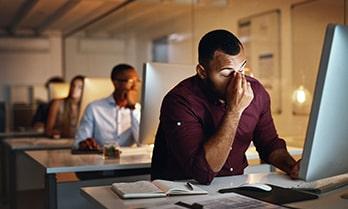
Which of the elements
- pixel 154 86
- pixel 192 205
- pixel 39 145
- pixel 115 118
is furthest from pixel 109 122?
pixel 192 205

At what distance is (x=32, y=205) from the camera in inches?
154

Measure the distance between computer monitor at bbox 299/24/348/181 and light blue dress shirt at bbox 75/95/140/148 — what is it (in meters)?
2.09

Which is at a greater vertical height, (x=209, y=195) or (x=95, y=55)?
(x=95, y=55)

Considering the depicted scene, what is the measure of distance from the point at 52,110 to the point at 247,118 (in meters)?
3.23

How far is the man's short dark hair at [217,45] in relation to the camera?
177 cm

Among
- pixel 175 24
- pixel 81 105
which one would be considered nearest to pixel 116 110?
pixel 81 105

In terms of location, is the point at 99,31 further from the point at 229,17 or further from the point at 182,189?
the point at 182,189

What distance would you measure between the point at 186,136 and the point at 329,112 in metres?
0.58

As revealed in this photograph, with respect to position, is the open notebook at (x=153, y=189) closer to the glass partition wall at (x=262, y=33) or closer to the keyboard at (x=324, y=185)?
the keyboard at (x=324, y=185)

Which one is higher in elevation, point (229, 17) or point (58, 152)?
point (229, 17)

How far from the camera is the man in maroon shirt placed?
5.54 ft

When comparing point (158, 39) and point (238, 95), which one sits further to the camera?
point (158, 39)

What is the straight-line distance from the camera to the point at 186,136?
1714 mm

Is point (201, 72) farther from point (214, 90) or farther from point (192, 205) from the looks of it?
point (192, 205)
